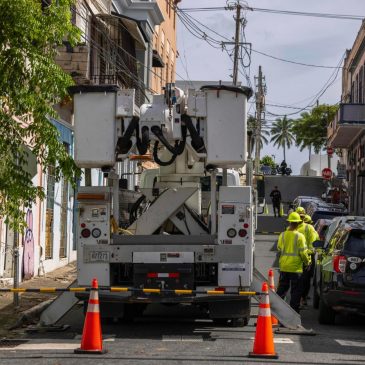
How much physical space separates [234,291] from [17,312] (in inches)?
155

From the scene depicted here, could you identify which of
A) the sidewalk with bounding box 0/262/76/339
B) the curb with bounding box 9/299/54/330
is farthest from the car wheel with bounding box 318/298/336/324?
the sidewalk with bounding box 0/262/76/339

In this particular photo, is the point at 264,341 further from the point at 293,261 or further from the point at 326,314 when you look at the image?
the point at 293,261

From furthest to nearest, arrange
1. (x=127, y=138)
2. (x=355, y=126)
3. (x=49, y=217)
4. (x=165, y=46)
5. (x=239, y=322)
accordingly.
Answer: (x=165, y=46) < (x=355, y=126) < (x=49, y=217) < (x=239, y=322) < (x=127, y=138)

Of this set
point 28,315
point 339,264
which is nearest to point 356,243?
point 339,264

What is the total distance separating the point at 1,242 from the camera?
60.8 feet

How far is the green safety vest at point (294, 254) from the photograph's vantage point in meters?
14.4

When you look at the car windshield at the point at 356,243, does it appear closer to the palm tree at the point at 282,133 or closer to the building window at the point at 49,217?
the building window at the point at 49,217

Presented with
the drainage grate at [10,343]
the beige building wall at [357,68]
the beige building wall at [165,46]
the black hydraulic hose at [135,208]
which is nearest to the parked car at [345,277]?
the black hydraulic hose at [135,208]

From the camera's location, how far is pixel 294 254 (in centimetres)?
1442

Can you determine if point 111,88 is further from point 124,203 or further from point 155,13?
point 155,13

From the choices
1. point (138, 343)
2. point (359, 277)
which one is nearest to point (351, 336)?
point (359, 277)

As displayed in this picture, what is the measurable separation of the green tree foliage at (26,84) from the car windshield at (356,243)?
4.49 metres

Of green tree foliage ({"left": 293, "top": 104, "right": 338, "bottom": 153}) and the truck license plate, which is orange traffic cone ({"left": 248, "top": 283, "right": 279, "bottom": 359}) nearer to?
the truck license plate

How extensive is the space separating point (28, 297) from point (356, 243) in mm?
6516
